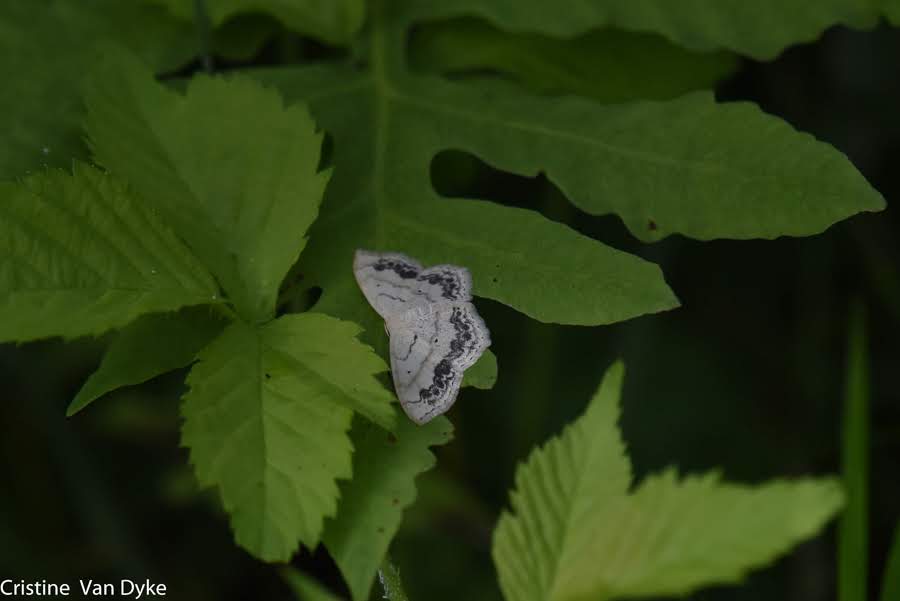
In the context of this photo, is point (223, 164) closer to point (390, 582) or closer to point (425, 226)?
point (425, 226)

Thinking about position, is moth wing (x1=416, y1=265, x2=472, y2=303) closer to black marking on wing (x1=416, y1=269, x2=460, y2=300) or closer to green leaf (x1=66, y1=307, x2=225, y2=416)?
black marking on wing (x1=416, y1=269, x2=460, y2=300)

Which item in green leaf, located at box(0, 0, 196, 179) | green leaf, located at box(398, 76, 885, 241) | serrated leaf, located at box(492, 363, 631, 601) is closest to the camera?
serrated leaf, located at box(492, 363, 631, 601)

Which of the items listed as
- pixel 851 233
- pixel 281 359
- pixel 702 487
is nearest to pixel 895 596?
pixel 702 487

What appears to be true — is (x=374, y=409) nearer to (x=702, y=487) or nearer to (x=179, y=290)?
(x=179, y=290)

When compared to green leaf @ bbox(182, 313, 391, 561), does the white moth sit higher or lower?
higher

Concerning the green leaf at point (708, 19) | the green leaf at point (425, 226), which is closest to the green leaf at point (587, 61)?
the green leaf at point (708, 19)

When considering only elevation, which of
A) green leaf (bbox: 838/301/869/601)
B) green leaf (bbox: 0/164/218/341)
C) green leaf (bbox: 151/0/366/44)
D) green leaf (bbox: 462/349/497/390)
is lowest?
green leaf (bbox: 838/301/869/601)

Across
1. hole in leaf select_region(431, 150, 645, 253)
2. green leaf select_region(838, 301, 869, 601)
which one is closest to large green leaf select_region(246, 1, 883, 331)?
green leaf select_region(838, 301, 869, 601)

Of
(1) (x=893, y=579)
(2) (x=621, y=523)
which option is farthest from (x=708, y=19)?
(2) (x=621, y=523)
